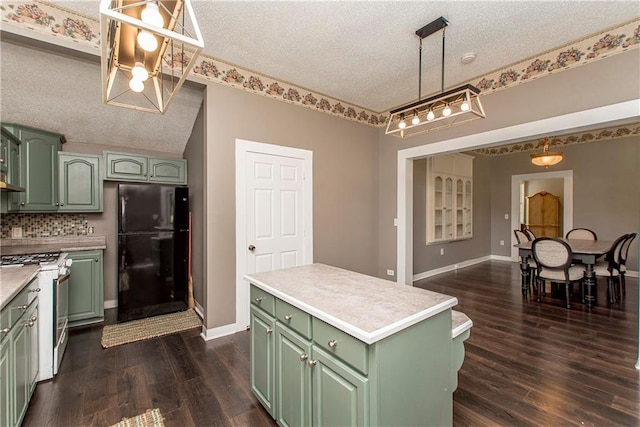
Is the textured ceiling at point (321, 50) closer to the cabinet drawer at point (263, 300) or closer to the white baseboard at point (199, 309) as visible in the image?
the cabinet drawer at point (263, 300)

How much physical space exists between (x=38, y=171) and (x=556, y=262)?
20.7 feet

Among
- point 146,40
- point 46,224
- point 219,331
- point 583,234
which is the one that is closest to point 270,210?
point 219,331

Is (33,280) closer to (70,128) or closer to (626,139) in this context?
(70,128)

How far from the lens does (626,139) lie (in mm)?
5359

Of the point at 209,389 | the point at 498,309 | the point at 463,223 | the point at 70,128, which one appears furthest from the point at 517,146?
the point at 70,128

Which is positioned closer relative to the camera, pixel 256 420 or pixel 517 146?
pixel 256 420

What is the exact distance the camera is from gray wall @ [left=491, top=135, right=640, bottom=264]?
5.30 m

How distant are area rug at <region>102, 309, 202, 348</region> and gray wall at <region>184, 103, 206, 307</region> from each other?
0.24m

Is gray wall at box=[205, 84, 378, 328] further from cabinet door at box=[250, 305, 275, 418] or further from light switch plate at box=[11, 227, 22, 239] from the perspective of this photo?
light switch plate at box=[11, 227, 22, 239]

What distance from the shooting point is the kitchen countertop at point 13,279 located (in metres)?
1.49

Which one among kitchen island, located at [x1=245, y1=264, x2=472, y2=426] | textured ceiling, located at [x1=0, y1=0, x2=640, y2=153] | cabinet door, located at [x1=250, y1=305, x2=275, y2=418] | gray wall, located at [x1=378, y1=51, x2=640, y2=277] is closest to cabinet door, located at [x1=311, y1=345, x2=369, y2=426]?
kitchen island, located at [x1=245, y1=264, x2=472, y2=426]

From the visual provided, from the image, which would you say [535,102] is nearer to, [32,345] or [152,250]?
[152,250]

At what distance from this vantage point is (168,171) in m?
A: 3.82

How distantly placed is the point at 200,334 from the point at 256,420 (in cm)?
151
